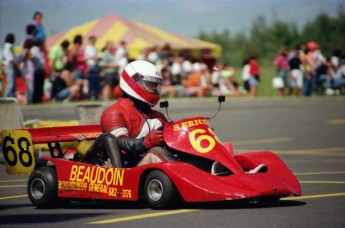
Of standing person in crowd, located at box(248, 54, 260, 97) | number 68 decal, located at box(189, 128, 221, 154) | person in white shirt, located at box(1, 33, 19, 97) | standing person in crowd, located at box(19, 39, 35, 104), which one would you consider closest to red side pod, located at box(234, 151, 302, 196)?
number 68 decal, located at box(189, 128, 221, 154)

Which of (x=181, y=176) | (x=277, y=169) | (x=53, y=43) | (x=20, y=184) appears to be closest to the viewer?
(x=181, y=176)

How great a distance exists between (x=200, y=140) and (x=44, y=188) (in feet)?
5.81

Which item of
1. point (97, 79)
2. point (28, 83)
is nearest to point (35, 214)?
point (28, 83)

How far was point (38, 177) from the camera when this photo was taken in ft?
39.8

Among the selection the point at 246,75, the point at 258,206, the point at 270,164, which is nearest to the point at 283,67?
the point at 246,75

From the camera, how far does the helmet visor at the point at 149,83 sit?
1235cm

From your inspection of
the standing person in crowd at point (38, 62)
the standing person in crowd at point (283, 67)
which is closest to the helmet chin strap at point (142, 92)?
the standing person in crowd at point (38, 62)

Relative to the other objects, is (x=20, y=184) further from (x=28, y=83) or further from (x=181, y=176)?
(x=28, y=83)

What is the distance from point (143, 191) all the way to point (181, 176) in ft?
1.97

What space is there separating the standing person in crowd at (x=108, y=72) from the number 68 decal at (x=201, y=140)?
20276 mm

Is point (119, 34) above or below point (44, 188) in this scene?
above

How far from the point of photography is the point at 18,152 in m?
12.4

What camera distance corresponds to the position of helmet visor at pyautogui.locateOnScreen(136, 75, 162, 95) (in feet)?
40.5

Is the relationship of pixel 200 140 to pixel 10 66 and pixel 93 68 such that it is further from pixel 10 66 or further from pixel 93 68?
pixel 93 68
